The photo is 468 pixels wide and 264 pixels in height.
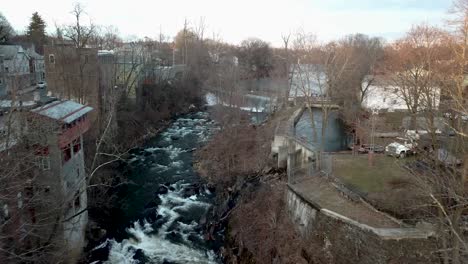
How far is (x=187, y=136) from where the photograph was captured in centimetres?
3275

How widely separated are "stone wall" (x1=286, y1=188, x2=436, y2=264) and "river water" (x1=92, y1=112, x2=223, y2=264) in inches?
184

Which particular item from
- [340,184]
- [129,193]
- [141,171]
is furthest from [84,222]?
[340,184]

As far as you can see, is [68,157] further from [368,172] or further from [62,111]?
[368,172]

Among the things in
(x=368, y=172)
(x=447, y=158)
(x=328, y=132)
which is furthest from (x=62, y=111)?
(x=328, y=132)

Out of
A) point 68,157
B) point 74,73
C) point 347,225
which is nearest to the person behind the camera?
point 347,225

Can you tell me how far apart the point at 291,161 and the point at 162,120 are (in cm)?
2165

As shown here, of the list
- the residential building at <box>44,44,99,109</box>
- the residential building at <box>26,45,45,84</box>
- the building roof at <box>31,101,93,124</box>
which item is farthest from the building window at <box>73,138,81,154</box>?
the residential building at <box>26,45,45,84</box>

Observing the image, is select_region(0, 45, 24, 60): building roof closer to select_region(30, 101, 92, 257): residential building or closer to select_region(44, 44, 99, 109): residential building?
select_region(44, 44, 99, 109): residential building

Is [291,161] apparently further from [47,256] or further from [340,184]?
[47,256]

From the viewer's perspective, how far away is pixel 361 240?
11.6 metres

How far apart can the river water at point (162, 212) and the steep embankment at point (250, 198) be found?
0.92m

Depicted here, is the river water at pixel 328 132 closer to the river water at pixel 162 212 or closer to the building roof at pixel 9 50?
the river water at pixel 162 212

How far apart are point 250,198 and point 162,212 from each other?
4.42 m

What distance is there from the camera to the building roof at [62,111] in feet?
47.0
